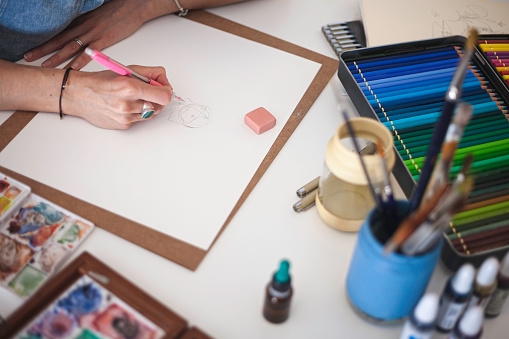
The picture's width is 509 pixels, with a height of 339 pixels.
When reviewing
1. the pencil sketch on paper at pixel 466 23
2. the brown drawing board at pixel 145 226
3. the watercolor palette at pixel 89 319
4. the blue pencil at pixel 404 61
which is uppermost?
the pencil sketch on paper at pixel 466 23

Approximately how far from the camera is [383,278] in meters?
0.61

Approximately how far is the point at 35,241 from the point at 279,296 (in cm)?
40

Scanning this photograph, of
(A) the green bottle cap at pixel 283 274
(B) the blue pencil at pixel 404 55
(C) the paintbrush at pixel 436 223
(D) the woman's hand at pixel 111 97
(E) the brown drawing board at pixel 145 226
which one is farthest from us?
(B) the blue pencil at pixel 404 55

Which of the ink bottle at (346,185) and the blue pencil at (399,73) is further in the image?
the blue pencil at (399,73)

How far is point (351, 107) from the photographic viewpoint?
0.99m

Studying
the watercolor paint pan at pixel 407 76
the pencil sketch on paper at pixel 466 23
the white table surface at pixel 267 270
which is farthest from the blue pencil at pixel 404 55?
the white table surface at pixel 267 270

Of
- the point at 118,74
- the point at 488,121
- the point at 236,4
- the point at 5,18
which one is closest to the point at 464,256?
the point at 488,121

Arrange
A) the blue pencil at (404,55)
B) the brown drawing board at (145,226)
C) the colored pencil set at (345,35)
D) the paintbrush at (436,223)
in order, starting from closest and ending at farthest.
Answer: the paintbrush at (436,223) < the brown drawing board at (145,226) < the blue pencil at (404,55) < the colored pencil set at (345,35)

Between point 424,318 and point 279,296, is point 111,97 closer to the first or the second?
point 279,296

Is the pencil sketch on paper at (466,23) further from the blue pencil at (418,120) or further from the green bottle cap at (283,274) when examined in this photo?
the green bottle cap at (283,274)

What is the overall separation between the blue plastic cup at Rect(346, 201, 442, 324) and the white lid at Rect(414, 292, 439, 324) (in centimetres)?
4

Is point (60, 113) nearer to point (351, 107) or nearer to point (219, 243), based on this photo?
point (219, 243)

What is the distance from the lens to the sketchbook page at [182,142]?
0.82 m

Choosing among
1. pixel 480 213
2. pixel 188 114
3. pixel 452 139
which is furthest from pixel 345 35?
pixel 452 139
